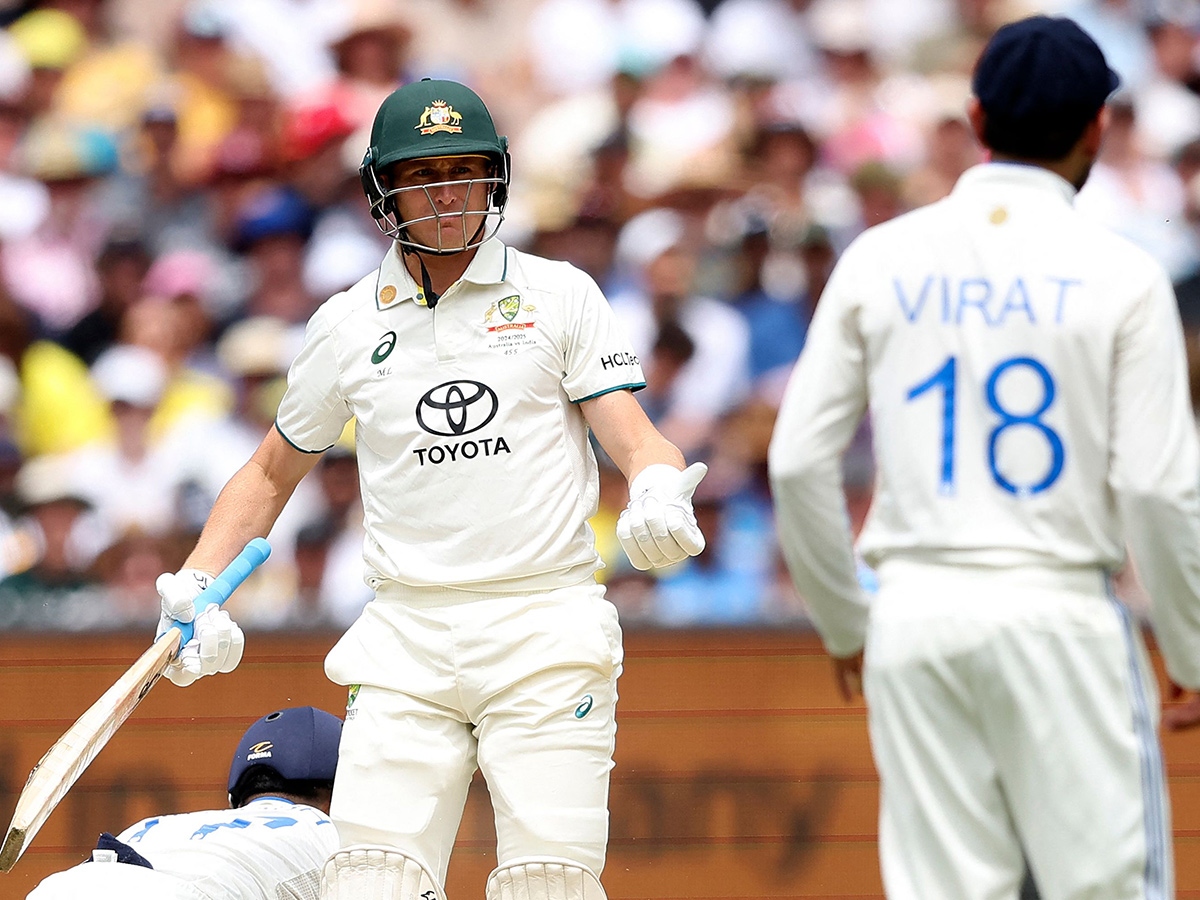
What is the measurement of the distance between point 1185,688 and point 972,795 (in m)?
0.39

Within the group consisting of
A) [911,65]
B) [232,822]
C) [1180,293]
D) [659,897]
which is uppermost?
[911,65]

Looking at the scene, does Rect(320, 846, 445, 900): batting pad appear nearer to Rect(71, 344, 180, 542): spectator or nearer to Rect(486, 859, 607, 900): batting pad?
Rect(486, 859, 607, 900): batting pad

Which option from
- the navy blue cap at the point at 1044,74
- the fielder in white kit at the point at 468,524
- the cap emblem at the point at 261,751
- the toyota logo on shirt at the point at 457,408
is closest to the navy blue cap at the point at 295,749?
the cap emblem at the point at 261,751

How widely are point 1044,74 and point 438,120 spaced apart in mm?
1523

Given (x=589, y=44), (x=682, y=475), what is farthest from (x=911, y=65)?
(x=682, y=475)

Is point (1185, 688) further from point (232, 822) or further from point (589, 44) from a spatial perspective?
point (589, 44)

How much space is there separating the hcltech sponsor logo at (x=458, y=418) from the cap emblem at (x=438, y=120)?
1.79 feet

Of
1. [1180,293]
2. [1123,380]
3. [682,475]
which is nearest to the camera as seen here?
[1123,380]

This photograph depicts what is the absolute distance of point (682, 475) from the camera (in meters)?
3.45

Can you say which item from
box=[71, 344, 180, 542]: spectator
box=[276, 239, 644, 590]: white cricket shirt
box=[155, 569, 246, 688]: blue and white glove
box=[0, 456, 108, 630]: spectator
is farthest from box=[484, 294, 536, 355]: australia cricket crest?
box=[71, 344, 180, 542]: spectator

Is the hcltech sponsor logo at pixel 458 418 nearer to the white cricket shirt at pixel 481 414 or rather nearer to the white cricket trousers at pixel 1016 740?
the white cricket shirt at pixel 481 414

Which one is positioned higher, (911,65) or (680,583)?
(911,65)

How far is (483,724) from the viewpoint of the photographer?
3605 millimetres

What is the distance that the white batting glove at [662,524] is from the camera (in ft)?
11.1
